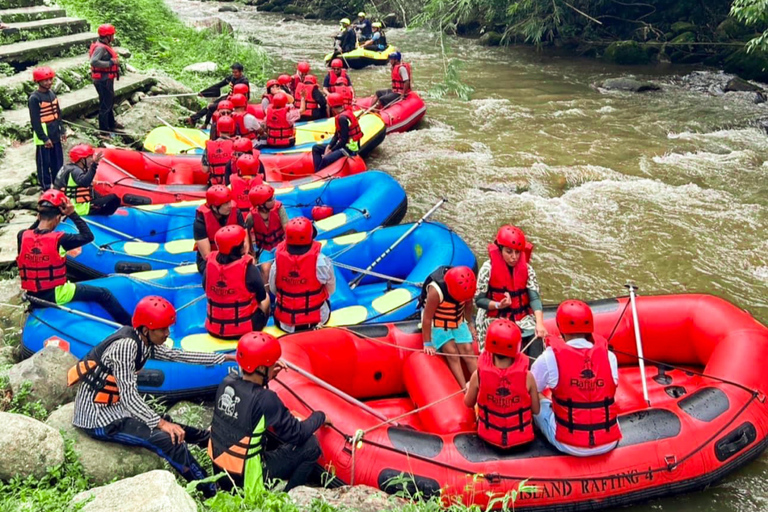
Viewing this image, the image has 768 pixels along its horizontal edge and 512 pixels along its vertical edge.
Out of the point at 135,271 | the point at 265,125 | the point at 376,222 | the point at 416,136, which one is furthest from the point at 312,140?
the point at 135,271

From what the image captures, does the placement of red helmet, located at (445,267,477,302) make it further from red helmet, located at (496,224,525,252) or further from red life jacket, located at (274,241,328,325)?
red life jacket, located at (274,241,328,325)

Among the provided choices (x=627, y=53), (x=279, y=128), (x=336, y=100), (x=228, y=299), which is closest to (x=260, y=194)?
(x=228, y=299)

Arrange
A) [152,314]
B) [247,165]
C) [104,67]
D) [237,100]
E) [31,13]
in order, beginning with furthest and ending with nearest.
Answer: [31,13] → [104,67] → [237,100] → [247,165] → [152,314]

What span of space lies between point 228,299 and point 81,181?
2.70m

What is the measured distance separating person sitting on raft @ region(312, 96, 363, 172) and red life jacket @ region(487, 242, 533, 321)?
14.2ft

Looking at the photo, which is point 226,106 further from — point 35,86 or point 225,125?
point 35,86

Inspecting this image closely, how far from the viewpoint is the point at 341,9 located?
1011 inches

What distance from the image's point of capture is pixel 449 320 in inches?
193

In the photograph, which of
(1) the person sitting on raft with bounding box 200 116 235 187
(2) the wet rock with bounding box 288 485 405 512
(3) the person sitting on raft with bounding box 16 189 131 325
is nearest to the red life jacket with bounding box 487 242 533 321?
(2) the wet rock with bounding box 288 485 405 512

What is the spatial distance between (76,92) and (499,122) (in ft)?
23.5

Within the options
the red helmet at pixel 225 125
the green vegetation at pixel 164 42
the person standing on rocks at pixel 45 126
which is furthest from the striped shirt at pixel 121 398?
the green vegetation at pixel 164 42

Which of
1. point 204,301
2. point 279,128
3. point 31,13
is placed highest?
point 31,13

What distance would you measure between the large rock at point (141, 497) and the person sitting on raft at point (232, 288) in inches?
79.2

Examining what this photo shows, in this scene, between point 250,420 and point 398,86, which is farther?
point 398,86
